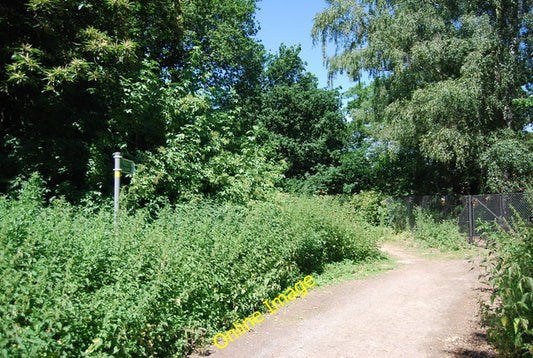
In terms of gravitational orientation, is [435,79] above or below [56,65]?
above

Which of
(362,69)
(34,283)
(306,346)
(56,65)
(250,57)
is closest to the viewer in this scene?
(34,283)

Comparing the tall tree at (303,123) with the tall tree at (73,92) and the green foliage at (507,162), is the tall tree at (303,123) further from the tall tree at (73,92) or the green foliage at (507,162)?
the tall tree at (73,92)

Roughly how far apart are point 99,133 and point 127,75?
1.83m

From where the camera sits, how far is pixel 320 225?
9.29m

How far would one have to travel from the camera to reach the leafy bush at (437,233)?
14.0m

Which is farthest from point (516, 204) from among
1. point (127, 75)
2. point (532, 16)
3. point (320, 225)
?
point (127, 75)

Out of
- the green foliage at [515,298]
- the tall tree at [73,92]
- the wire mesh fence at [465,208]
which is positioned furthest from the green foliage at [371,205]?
the green foliage at [515,298]

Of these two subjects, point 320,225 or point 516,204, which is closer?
point 320,225

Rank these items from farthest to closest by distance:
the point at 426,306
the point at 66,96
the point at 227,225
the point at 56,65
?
the point at 66,96 → the point at 56,65 → the point at 426,306 → the point at 227,225

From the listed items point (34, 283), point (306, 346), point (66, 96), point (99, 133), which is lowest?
point (306, 346)

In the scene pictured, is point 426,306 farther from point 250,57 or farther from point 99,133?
point 250,57

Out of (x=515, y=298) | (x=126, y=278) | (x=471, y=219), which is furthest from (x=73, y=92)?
(x=471, y=219)

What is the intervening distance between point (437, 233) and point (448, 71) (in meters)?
6.65

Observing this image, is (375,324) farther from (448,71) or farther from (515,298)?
(448,71)
